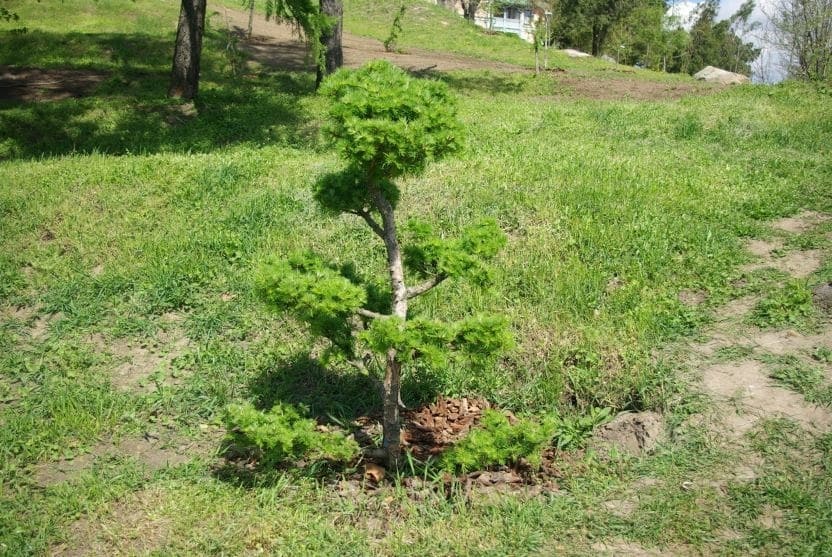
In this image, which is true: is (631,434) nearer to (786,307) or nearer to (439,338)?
(439,338)

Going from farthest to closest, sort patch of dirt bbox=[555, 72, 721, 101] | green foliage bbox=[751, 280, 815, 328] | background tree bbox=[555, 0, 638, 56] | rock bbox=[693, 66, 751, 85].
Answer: background tree bbox=[555, 0, 638, 56], rock bbox=[693, 66, 751, 85], patch of dirt bbox=[555, 72, 721, 101], green foliage bbox=[751, 280, 815, 328]

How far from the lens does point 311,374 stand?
5.60 metres

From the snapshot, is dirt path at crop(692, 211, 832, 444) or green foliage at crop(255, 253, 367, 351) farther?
dirt path at crop(692, 211, 832, 444)

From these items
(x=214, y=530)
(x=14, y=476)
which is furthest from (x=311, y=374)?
(x=14, y=476)

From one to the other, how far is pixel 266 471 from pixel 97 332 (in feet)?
8.36

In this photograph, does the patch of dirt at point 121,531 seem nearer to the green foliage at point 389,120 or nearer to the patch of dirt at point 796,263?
the green foliage at point 389,120

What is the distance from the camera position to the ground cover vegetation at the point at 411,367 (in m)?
4.11

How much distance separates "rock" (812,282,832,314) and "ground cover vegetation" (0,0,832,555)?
0.14 meters

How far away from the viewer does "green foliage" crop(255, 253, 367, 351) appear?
4039 mm

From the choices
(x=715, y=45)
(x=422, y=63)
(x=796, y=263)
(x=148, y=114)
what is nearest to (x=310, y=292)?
(x=796, y=263)

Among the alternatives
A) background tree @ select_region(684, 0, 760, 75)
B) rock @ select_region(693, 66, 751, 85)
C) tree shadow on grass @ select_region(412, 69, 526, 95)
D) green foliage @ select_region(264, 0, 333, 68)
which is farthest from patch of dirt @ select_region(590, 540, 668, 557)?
background tree @ select_region(684, 0, 760, 75)

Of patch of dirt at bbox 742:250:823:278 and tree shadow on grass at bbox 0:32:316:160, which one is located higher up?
tree shadow on grass at bbox 0:32:316:160

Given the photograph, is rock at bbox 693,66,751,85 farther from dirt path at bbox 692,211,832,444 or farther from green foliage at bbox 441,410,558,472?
green foliage at bbox 441,410,558,472

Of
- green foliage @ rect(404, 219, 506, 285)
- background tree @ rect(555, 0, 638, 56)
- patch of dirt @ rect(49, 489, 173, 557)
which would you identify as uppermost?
background tree @ rect(555, 0, 638, 56)
